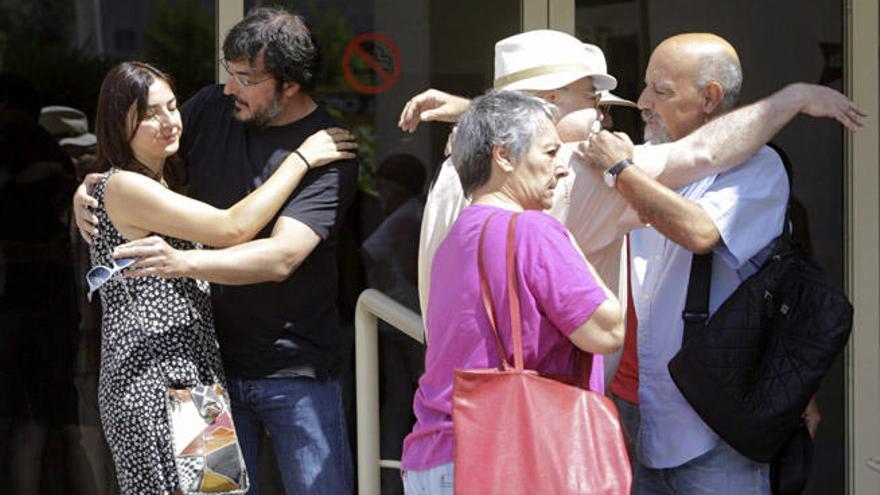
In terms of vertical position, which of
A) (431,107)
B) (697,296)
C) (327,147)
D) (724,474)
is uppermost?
(431,107)

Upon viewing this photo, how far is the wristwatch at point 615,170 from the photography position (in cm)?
300

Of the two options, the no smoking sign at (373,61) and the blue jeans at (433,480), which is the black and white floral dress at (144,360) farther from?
the no smoking sign at (373,61)

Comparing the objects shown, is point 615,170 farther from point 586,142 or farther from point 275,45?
point 275,45

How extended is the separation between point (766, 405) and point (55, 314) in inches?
108

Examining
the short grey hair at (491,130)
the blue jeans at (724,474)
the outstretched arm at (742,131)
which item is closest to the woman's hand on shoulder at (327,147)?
the short grey hair at (491,130)

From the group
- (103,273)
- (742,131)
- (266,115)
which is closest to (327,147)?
(266,115)

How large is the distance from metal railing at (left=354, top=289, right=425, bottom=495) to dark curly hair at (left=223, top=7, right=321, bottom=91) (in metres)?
0.67

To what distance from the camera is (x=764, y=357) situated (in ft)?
10.2

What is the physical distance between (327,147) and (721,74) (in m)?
1.02

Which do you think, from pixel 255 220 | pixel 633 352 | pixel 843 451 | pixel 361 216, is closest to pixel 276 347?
pixel 255 220

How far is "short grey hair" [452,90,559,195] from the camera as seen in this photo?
9.13ft

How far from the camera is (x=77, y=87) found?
4.84 m

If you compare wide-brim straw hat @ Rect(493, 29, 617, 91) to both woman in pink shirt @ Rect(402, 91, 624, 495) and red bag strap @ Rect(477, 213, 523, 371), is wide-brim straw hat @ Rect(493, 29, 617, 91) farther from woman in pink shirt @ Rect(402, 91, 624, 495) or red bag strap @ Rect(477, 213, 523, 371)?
red bag strap @ Rect(477, 213, 523, 371)

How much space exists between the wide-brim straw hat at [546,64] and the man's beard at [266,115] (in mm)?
722
